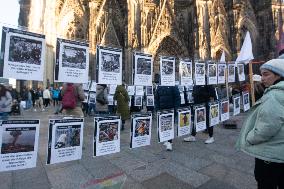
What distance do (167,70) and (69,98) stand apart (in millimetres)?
2370

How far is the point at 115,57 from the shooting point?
4.15 meters

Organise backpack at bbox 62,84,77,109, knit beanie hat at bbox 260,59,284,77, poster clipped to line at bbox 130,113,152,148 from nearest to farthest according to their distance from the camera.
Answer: knit beanie hat at bbox 260,59,284,77
poster clipped to line at bbox 130,113,152,148
backpack at bbox 62,84,77,109

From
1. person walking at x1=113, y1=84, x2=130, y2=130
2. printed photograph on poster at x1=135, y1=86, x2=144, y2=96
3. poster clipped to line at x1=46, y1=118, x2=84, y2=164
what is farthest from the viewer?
printed photograph on poster at x1=135, y1=86, x2=144, y2=96

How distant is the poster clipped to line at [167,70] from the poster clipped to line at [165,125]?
0.53 meters

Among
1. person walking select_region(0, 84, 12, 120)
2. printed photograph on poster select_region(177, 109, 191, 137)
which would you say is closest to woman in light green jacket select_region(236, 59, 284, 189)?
printed photograph on poster select_region(177, 109, 191, 137)

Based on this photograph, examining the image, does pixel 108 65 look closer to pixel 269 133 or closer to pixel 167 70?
pixel 167 70

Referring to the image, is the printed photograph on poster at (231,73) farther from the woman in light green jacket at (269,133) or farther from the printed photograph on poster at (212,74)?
the woman in light green jacket at (269,133)

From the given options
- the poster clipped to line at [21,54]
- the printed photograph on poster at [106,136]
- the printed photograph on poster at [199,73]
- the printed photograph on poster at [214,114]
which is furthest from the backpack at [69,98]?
the printed photograph on poster at [214,114]

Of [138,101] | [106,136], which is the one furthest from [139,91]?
[106,136]

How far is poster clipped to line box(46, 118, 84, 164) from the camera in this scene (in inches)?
139

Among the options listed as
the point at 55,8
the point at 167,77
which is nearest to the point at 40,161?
the point at 167,77

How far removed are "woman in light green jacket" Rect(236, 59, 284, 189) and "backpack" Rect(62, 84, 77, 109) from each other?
4104 mm

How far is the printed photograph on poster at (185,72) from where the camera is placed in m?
5.46

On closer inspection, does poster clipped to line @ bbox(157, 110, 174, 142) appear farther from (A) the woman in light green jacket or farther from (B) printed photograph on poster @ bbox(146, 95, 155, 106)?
(B) printed photograph on poster @ bbox(146, 95, 155, 106)
